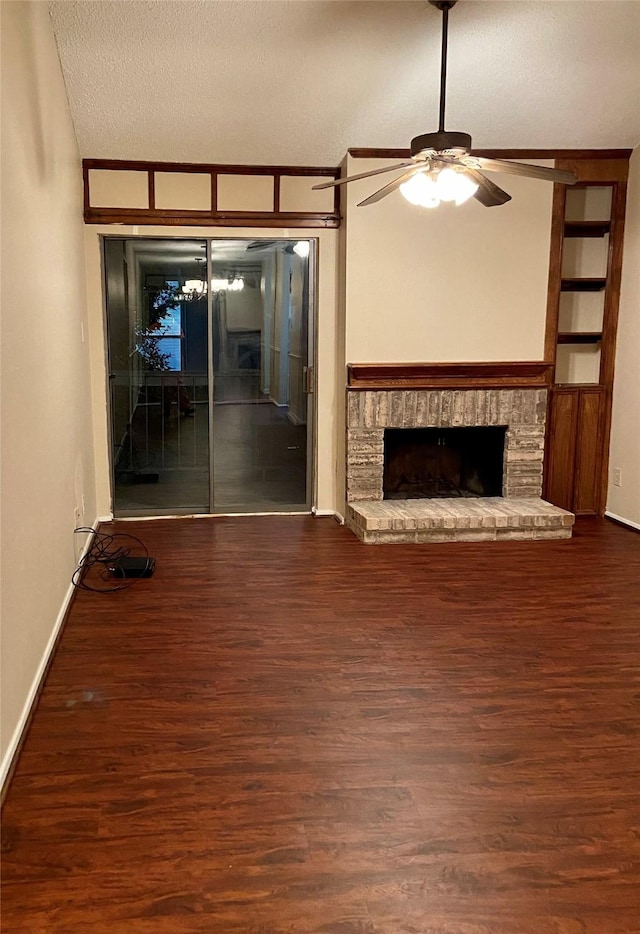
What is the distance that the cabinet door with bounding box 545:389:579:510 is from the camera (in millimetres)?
5781

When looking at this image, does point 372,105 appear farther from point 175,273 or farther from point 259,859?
point 259,859

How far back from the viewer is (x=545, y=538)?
525 cm

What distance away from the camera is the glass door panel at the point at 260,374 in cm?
566

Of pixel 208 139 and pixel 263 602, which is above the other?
pixel 208 139

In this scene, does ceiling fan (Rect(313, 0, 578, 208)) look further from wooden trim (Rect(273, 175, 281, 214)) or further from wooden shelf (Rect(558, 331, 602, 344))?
wooden shelf (Rect(558, 331, 602, 344))

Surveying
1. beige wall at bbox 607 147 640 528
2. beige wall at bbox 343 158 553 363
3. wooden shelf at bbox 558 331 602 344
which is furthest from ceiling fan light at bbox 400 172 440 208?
beige wall at bbox 607 147 640 528

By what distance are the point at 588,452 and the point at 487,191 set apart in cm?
278

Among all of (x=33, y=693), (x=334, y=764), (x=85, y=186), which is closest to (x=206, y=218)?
(x=85, y=186)

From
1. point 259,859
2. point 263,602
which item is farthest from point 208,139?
point 259,859

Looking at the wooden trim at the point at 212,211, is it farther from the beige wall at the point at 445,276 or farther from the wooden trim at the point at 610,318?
the wooden trim at the point at 610,318

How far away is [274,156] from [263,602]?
10.5ft

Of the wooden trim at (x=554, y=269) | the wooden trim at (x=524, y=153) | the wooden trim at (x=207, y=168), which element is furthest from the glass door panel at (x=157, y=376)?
the wooden trim at (x=554, y=269)

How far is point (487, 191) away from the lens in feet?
12.2

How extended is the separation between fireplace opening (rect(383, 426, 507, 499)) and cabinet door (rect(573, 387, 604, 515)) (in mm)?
641
